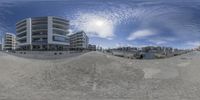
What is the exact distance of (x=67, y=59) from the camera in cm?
763

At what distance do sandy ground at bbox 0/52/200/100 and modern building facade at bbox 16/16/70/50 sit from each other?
985mm

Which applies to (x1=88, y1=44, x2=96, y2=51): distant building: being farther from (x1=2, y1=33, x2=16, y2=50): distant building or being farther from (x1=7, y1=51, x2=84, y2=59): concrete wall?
(x1=2, y1=33, x2=16, y2=50): distant building

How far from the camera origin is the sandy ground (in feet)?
18.7

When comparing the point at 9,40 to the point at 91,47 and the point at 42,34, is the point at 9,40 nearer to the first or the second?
the point at 42,34

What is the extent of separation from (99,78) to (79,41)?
1.35 m

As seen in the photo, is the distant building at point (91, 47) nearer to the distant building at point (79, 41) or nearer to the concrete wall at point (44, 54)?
the distant building at point (79, 41)

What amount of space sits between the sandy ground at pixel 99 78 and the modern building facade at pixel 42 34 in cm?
99

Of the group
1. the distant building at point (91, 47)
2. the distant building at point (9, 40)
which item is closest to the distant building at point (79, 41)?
the distant building at point (91, 47)

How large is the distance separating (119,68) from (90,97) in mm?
2138

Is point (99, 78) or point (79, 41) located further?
point (99, 78)

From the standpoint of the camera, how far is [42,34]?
6223 millimetres

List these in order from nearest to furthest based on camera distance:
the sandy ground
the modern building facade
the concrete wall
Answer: the sandy ground, the modern building facade, the concrete wall

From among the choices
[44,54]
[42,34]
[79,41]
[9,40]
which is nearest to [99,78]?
[79,41]

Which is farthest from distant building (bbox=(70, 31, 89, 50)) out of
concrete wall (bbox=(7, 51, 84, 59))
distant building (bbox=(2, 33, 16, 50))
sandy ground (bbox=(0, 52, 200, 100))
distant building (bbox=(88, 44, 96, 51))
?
distant building (bbox=(2, 33, 16, 50))
